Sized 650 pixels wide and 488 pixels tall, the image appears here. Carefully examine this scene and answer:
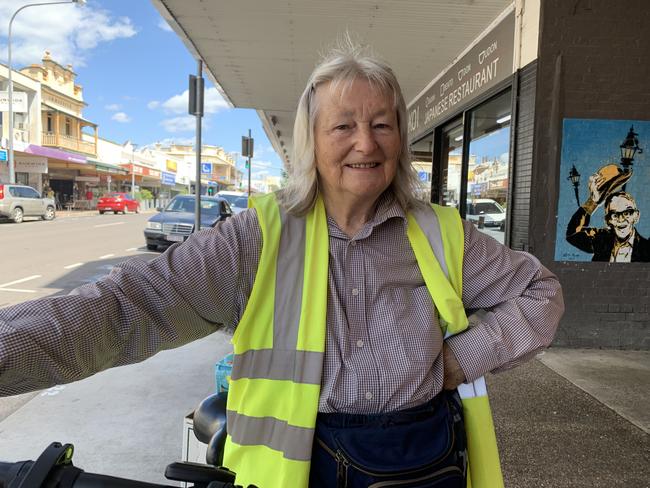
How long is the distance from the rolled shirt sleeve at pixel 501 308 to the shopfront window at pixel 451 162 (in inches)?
258

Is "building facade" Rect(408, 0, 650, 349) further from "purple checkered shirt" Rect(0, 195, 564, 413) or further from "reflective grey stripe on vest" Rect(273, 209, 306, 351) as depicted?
"reflective grey stripe on vest" Rect(273, 209, 306, 351)

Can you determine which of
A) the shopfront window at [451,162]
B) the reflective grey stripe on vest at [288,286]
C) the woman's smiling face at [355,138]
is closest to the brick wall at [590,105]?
the shopfront window at [451,162]

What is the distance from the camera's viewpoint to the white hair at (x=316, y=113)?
4.88ft

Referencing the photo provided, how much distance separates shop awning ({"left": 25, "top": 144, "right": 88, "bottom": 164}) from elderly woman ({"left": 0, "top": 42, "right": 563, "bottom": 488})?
34.0m

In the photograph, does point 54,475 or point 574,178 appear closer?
point 54,475

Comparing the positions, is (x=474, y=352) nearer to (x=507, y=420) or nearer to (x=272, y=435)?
(x=272, y=435)

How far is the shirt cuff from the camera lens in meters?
1.51

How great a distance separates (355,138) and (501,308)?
2.24 feet

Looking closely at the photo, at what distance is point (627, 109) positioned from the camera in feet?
17.1

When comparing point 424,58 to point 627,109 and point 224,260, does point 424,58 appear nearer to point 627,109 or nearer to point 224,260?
point 627,109

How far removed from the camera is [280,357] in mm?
1343

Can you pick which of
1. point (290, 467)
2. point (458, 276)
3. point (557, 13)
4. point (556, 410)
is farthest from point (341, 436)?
point (557, 13)

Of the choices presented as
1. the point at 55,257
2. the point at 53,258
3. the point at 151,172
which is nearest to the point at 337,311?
the point at 53,258

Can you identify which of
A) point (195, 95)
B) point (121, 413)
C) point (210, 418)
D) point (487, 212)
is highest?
point (195, 95)
